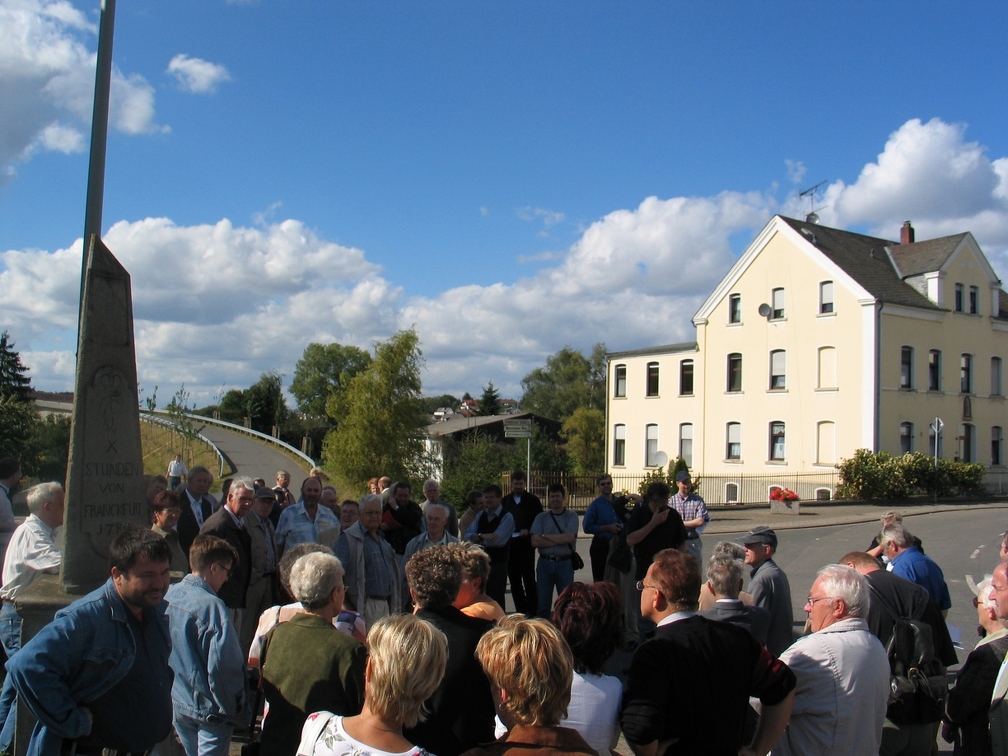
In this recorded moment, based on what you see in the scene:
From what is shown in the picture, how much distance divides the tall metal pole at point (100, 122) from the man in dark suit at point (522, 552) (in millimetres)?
5566

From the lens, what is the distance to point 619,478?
1718 inches

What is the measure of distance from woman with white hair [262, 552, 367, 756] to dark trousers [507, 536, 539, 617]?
6276mm

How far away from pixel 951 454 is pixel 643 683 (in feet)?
132

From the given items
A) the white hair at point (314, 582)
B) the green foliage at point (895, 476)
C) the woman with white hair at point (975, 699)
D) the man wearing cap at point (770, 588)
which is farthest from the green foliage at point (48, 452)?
the green foliage at point (895, 476)

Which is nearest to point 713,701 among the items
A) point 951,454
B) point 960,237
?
point 951,454

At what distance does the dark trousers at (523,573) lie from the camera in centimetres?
1005

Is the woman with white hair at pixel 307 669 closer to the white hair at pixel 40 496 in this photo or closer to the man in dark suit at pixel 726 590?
the man in dark suit at pixel 726 590

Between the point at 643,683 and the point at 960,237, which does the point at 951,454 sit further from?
the point at 643,683

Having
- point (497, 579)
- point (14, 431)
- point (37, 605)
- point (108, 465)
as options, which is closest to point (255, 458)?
point (14, 431)

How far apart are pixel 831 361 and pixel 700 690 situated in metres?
36.7

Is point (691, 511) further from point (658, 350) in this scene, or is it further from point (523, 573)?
point (658, 350)

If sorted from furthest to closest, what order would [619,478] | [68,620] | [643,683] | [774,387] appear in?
[619,478]
[774,387]
[68,620]
[643,683]

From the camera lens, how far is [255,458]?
1582 inches

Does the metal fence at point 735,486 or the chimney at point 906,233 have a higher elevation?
the chimney at point 906,233
